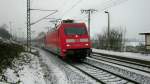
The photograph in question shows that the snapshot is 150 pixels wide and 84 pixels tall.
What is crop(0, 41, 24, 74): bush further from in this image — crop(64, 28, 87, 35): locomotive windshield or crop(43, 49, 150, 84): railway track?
crop(64, 28, 87, 35): locomotive windshield

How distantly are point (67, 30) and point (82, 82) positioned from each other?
32.2 ft

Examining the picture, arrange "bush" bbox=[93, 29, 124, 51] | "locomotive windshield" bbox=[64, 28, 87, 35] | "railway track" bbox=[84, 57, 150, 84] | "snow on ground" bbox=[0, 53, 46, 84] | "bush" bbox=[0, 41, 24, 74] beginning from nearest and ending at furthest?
"snow on ground" bbox=[0, 53, 46, 84]
"railway track" bbox=[84, 57, 150, 84]
"bush" bbox=[0, 41, 24, 74]
"locomotive windshield" bbox=[64, 28, 87, 35]
"bush" bbox=[93, 29, 124, 51]

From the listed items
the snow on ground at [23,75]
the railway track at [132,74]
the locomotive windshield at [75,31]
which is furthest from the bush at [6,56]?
the railway track at [132,74]

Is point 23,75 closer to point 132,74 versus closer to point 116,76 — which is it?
point 116,76

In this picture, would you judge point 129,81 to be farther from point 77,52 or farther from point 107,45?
point 107,45

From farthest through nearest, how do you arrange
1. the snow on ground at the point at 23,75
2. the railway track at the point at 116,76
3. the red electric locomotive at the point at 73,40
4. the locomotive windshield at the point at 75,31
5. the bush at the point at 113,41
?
1. the bush at the point at 113,41
2. the locomotive windshield at the point at 75,31
3. the red electric locomotive at the point at 73,40
4. the railway track at the point at 116,76
5. the snow on ground at the point at 23,75

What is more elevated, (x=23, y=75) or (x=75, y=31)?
(x=75, y=31)

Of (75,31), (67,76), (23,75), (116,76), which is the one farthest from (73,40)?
(23,75)

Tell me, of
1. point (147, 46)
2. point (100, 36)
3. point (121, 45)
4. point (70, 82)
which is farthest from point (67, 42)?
point (100, 36)

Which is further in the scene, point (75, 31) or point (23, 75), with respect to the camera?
point (75, 31)

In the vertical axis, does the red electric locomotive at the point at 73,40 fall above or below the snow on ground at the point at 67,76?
above

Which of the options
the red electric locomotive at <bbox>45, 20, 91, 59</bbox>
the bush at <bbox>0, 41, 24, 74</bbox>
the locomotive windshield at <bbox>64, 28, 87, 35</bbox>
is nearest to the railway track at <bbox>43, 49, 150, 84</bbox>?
the bush at <bbox>0, 41, 24, 74</bbox>

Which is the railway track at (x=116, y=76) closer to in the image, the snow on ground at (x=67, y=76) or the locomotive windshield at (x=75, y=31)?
the snow on ground at (x=67, y=76)

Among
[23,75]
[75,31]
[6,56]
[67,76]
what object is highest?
[75,31]
